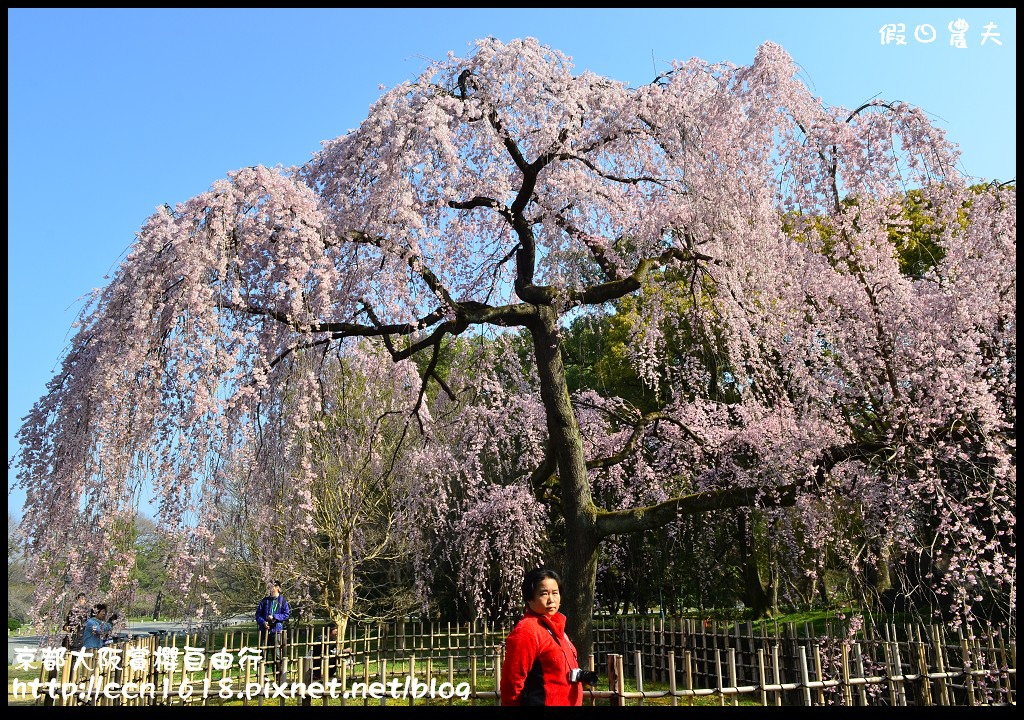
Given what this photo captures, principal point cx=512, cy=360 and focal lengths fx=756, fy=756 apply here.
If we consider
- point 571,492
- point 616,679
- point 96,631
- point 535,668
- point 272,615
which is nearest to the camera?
point 535,668

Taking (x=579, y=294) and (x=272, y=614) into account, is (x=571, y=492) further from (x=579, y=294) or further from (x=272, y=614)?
(x=272, y=614)

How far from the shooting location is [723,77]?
264 inches

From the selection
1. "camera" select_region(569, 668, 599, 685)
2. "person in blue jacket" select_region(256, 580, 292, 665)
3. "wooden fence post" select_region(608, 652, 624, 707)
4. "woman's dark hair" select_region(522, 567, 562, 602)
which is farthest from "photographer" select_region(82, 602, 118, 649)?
"camera" select_region(569, 668, 599, 685)

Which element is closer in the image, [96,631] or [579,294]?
[96,631]

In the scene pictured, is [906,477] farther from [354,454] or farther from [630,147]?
[354,454]

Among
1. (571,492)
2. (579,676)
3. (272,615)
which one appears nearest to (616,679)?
(579,676)

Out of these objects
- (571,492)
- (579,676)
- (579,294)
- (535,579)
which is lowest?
Result: (579,676)

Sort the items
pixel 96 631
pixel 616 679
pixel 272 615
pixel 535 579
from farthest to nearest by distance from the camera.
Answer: pixel 272 615, pixel 96 631, pixel 616 679, pixel 535 579

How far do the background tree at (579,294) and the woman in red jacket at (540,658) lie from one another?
2.46 metres

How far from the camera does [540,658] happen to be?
317 centimetres

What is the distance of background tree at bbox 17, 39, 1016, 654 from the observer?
4785 millimetres

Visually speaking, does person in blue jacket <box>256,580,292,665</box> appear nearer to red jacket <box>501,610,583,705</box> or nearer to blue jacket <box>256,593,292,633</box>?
blue jacket <box>256,593,292,633</box>

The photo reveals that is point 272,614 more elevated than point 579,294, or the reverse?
point 579,294

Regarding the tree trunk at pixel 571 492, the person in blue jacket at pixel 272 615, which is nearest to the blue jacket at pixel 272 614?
the person in blue jacket at pixel 272 615
